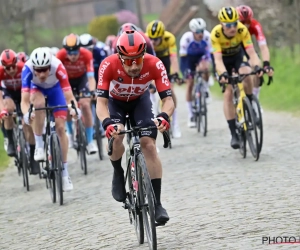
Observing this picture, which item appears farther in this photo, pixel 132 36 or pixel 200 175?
pixel 200 175

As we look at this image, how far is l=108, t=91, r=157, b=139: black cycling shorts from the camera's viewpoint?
8.19 meters

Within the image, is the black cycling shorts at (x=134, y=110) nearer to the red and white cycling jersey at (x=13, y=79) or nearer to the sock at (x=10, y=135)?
the red and white cycling jersey at (x=13, y=79)

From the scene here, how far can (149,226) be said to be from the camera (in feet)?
24.6

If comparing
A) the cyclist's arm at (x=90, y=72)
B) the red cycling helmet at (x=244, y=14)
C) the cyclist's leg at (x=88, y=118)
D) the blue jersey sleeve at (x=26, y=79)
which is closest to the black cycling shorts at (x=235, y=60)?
the red cycling helmet at (x=244, y=14)

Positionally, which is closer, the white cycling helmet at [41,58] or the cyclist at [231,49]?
the white cycling helmet at [41,58]

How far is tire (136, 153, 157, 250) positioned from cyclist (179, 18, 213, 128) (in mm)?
9835

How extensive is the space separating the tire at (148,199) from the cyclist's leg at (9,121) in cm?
648

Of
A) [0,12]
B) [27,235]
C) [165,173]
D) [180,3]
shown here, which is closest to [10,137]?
[165,173]

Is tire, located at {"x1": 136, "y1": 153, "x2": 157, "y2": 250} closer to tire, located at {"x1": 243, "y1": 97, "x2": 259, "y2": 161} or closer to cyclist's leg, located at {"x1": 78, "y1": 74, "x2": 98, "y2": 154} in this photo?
tire, located at {"x1": 243, "y1": 97, "x2": 259, "y2": 161}

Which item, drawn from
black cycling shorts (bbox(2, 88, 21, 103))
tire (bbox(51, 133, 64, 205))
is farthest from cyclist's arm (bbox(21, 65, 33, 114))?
black cycling shorts (bbox(2, 88, 21, 103))

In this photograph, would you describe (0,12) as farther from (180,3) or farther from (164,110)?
(164,110)

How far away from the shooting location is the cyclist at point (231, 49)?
12.6 meters

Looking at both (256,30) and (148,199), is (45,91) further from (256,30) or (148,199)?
(148,199)

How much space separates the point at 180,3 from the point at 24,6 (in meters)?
24.1
